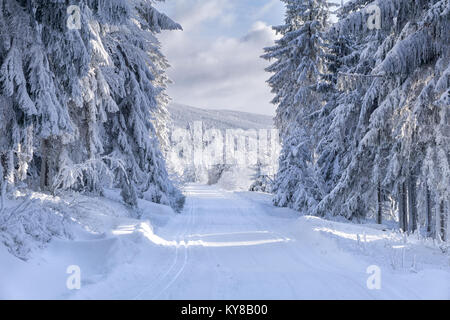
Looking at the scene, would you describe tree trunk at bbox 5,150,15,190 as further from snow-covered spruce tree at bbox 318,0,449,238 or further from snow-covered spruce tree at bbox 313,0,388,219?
snow-covered spruce tree at bbox 318,0,449,238

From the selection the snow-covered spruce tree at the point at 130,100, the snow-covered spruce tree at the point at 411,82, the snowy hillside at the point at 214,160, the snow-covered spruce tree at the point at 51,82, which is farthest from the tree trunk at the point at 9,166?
the snowy hillside at the point at 214,160

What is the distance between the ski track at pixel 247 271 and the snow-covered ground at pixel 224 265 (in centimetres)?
2

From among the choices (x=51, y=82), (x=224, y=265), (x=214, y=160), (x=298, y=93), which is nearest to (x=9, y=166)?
(x=51, y=82)

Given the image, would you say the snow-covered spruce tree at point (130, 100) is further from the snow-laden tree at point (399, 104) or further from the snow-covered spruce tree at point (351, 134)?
the snow-laden tree at point (399, 104)

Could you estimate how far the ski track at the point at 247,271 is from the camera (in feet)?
18.1

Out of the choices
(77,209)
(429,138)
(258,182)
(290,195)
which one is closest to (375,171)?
(429,138)

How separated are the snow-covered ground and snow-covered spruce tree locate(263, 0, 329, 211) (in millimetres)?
9586

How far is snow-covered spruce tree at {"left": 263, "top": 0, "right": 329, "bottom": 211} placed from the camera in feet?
71.7

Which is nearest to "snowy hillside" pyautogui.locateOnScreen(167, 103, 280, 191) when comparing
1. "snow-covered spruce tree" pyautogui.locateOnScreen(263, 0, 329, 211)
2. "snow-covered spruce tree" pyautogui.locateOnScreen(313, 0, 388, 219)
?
"snow-covered spruce tree" pyautogui.locateOnScreen(263, 0, 329, 211)

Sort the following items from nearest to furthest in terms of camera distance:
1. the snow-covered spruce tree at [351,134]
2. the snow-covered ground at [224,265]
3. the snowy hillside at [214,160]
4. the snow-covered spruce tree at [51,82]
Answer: the snow-covered ground at [224,265] < the snow-covered spruce tree at [51,82] < the snow-covered spruce tree at [351,134] < the snowy hillside at [214,160]

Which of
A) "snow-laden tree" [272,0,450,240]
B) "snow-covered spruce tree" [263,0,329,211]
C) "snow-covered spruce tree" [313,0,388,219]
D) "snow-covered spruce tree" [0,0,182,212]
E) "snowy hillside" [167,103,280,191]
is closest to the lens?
"snow-covered spruce tree" [0,0,182,212]

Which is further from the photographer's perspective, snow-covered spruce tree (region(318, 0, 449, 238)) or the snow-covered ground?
snow-covered spruce tree (region(318, 0, 449, 238))

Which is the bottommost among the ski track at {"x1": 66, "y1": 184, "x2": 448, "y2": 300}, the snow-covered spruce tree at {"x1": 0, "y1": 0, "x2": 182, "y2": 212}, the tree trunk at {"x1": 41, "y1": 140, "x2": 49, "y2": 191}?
the ski track at {"x1": 66, "y1": 184, "x2": 448, "y2": 300}
